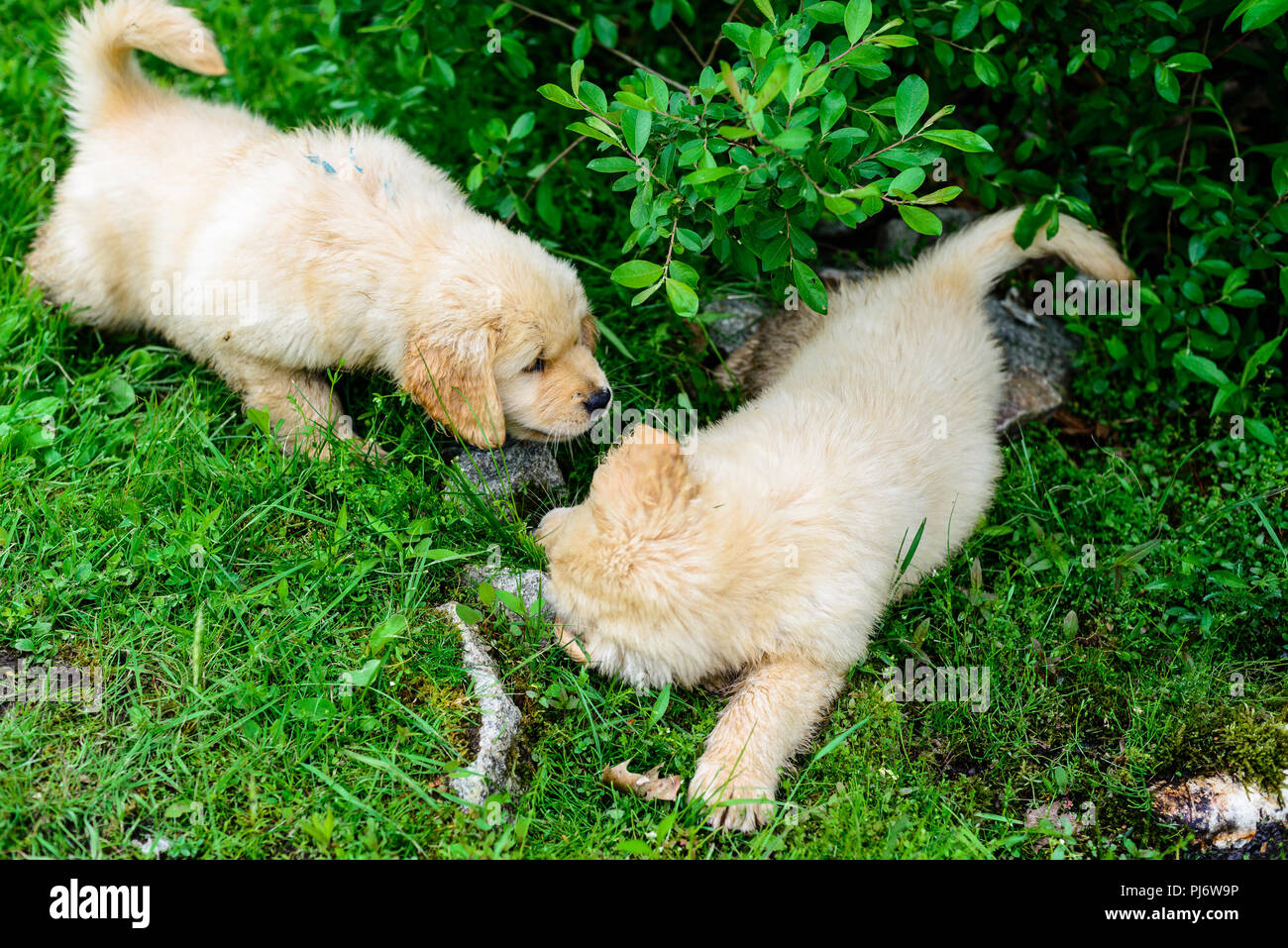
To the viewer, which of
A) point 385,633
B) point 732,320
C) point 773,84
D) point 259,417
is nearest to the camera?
point 773,84

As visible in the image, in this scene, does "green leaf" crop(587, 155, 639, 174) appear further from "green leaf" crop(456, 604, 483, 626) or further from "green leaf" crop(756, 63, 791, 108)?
"green leaf" crop(456, 604, 483, 626)

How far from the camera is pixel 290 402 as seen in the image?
337 centimetres

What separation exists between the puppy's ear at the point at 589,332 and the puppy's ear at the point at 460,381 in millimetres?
458

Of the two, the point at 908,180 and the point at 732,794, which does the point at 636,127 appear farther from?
the point at 732,794

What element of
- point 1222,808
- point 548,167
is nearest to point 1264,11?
point 1222,808

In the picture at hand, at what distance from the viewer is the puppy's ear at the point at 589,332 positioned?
11.0 feet

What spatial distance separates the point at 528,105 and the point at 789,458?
2166 millimetres

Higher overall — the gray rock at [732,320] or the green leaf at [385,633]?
the gray rock at [732,320]

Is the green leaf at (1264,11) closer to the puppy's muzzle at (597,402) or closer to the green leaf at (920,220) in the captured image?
the green leaf at (920,220)

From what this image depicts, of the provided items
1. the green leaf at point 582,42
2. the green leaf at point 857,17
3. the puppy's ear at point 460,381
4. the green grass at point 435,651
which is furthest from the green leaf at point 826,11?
the green grass at point 435,651

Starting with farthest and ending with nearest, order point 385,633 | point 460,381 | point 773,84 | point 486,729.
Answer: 1. point 460,381
2. point 385,633
3. point 486,729
4. point 773,84

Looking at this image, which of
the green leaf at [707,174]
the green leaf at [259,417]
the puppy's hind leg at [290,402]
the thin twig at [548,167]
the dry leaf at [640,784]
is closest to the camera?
the green leaf at [707,174]

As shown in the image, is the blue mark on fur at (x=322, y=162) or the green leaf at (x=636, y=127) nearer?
the green leaf at (x=636, y=127)

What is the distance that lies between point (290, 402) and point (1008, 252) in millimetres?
2616
